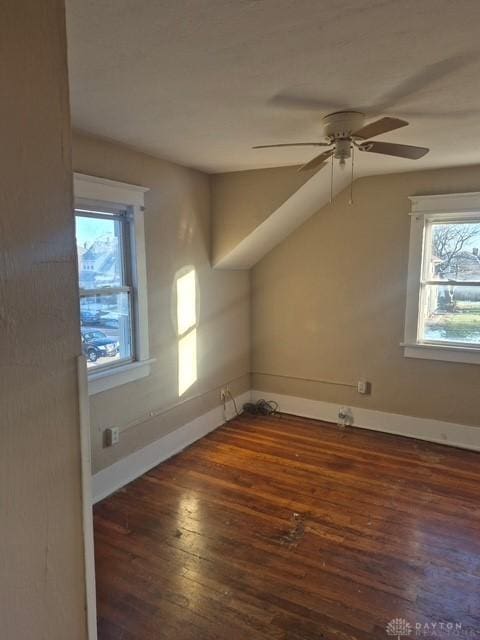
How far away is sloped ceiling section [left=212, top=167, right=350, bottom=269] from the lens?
3.63m

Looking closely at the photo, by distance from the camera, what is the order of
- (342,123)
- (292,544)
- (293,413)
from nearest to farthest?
1. (342,123)
2. (292,544)
3. (293,413)

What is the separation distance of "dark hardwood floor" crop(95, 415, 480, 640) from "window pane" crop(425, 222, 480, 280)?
1518 mm

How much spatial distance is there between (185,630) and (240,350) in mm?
2902

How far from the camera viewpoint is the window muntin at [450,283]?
3.70 meters

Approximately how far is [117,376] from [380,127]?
7.36 feet

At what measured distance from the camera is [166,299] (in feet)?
11.6

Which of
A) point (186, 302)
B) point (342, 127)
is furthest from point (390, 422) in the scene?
point (342, 127)

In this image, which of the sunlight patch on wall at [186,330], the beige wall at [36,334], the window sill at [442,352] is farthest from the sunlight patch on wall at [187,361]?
the beige wall at [36,334]

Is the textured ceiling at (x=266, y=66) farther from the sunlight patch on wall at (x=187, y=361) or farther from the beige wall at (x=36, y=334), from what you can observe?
the sunlight patch on wall at (x=187, y=361)

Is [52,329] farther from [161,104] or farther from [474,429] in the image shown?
[474,429]

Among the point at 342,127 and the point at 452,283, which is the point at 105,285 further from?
the point at 452,283

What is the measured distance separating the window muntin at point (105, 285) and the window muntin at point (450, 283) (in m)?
2.51

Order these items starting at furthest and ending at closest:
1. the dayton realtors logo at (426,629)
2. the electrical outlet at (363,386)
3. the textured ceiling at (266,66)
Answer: the electrical outlet at (363,386) < the dayton realtors logo at (426,629) < the textured ceiling at (266,66)

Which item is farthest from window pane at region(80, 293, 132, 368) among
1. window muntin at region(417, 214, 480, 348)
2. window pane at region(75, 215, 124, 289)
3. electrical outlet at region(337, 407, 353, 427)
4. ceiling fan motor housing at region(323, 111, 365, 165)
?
window muntin at region(417, 214, 480, 348)
